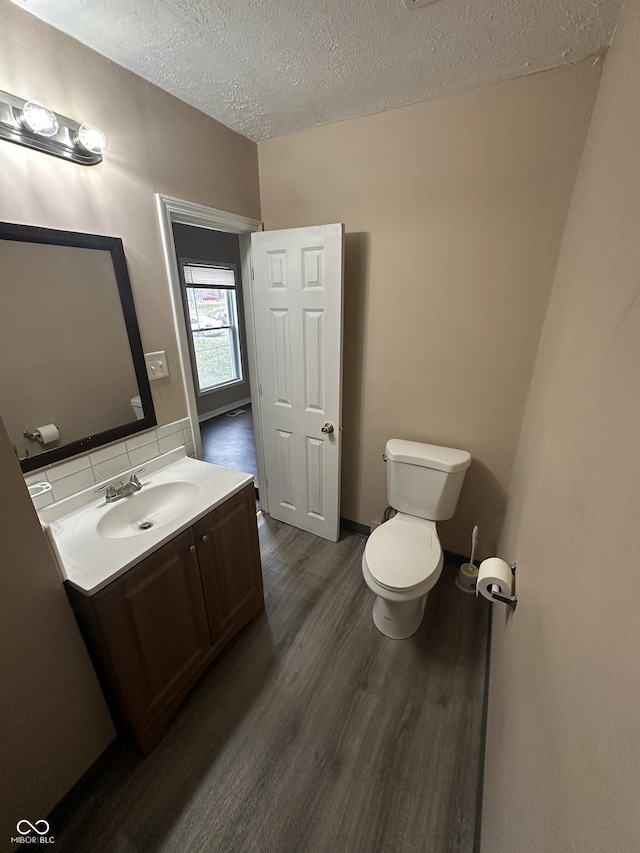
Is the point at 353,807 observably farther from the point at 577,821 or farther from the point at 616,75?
the point at 616,75

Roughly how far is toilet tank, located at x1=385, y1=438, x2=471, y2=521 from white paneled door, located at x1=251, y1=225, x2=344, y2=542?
0.39 m

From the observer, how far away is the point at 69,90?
1162 mm

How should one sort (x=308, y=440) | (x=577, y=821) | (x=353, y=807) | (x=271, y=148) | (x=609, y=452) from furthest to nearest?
(x=308, y=440) < (x=271, y=148) < (x=353, y=807) < (x=609, y=452) < (x=577, y=821)

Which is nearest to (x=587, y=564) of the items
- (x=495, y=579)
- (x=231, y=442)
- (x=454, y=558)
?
(x=495, y=579)

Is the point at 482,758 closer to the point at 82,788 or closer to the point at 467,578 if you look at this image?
the point at 467,578

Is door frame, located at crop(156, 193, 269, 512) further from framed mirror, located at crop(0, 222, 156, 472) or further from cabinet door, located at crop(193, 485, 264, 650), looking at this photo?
cabinet door, located at crop(193, 485, 264, 650)

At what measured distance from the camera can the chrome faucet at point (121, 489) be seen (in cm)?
137

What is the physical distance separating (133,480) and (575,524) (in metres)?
1.52

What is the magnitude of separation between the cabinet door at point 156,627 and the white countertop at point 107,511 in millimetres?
44

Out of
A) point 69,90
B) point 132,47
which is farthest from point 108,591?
point 132,47

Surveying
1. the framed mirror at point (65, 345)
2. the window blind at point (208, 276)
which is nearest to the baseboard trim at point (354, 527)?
the framed mirror at point (65, 345)

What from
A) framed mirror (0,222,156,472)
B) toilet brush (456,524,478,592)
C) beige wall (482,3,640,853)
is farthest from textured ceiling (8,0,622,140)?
toilet brush (456,524,478,592)

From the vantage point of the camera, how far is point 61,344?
126 cm

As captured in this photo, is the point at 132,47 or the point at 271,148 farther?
the point at 271,148
